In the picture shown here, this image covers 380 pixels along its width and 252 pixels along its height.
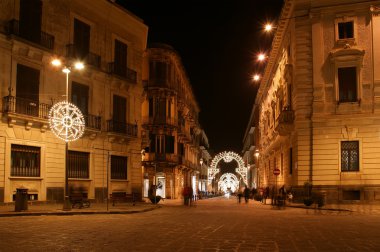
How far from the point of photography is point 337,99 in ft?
101

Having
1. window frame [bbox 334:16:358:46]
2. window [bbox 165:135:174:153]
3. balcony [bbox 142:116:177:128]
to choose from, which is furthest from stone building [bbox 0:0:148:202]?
window [bbox 165:135:174:153]

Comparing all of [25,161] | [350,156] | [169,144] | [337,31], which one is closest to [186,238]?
[25,161]

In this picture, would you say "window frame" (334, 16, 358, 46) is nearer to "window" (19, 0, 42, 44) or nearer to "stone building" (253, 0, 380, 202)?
"stone building" (253, 0, 380, 202)

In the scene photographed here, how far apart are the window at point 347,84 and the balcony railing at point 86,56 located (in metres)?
15.6

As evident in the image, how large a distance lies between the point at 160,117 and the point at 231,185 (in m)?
74.5

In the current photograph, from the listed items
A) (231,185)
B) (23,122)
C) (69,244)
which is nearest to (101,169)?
(23,122)

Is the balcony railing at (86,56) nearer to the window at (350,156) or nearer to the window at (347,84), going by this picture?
the window at (347,84)

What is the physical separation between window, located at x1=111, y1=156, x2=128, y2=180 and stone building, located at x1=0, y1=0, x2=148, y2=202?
0.22 ft

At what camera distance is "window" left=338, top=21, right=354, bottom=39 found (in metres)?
31.1

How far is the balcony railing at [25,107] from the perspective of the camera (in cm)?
2348

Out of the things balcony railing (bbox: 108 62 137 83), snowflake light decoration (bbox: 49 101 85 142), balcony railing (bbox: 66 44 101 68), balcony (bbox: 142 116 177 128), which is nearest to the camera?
snowflake light decoration (bbox: 49 101 85 142)

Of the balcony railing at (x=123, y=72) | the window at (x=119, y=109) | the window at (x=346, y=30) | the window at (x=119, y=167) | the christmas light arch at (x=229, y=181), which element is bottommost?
the christmas light arch at (x=229, y=181)

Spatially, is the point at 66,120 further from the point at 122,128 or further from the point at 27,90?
the point at 122,128

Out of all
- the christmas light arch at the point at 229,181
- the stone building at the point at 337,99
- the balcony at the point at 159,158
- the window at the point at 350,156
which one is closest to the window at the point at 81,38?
the stone building at the point at 337,99
